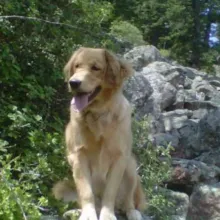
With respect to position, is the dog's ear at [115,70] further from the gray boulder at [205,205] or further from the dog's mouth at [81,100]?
the gray boulder at [205,205]

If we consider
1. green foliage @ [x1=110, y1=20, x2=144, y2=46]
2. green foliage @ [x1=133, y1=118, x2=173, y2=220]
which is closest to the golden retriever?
green foliage @ [x1=133, y1=118, x2=173, y2=220]

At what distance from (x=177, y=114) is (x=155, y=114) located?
15.2 feet

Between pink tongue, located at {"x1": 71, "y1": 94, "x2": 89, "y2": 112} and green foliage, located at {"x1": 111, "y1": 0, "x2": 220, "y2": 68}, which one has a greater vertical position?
pink tongue, located at {"x1": 71, "y1": 94, "x2": 89, "y2": 112}

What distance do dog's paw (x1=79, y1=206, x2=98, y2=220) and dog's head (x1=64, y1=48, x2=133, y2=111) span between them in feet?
2.81

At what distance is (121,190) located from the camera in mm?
5168

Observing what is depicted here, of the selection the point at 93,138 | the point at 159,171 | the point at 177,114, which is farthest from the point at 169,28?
the point at 93,138

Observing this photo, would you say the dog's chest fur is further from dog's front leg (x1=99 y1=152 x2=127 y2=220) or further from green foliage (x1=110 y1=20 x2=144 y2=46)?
green foliage (x1=110 y1=20 x2=144 y2=46)

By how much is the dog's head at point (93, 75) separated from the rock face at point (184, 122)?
3566mm

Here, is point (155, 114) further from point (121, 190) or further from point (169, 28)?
point (169, 28)

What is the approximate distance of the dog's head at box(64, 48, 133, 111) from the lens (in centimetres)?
468

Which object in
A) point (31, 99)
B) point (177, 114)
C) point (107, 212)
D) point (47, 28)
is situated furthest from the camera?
point (177, 114)

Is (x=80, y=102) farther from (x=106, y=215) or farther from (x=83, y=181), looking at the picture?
(x=106, y=215)

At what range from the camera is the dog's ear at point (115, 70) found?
15.9ft

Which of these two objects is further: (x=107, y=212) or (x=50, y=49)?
(x=50, y=49)
